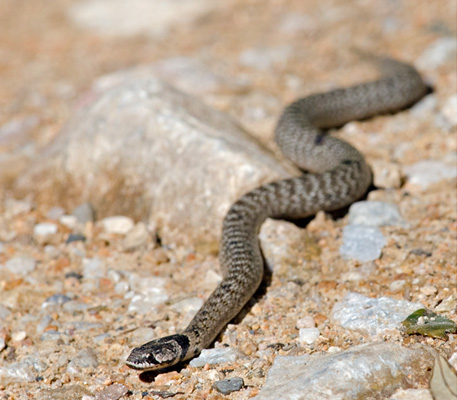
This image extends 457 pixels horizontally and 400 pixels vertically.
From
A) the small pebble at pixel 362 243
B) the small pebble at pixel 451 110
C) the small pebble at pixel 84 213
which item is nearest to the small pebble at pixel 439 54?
the small pebble at pixel 451 110

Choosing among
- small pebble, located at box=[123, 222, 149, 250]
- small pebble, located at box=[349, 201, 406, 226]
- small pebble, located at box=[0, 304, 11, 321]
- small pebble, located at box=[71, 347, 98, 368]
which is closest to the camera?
small pebble, located at box=[71, 347, 98, 368]

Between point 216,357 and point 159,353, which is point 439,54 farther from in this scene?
point 159,353

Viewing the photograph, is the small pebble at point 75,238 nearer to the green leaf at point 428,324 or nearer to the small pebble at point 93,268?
the small pebble at point 93,268

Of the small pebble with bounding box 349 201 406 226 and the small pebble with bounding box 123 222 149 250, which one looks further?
the small pebble with bounding box 123 222 149 250

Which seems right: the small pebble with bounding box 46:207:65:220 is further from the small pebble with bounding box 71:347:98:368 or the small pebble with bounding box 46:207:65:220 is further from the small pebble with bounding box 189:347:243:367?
the small pebble with bounding box 189:347:243:367

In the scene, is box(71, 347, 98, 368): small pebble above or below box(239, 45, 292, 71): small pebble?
below

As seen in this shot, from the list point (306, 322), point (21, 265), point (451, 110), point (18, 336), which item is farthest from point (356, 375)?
point (451, 110)

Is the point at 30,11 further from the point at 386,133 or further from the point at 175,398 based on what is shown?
the point at 175,398

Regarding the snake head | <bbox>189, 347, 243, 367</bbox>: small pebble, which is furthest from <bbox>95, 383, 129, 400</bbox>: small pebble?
<bbox>189, 347, 243, 367</bbox>: small pebble
